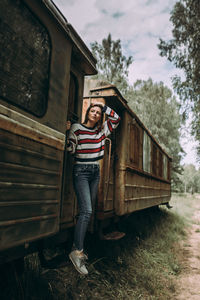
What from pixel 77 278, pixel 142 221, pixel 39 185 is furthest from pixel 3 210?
pixel 142 221

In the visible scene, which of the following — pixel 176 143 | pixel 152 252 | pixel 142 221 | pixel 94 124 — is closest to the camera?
pixel 94 124

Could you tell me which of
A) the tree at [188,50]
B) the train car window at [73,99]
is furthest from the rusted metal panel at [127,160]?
the tree at [188,50]

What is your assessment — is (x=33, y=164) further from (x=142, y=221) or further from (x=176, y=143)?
(x=176, y=143)

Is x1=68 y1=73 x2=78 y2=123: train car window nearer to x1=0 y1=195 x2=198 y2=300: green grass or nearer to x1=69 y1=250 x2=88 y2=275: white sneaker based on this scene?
x1=69 y1=250 x2=88 y2=275: white sneaker

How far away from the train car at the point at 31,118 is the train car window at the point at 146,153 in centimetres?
376

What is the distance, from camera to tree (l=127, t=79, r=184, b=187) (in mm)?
22875

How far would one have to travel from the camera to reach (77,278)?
3.23m

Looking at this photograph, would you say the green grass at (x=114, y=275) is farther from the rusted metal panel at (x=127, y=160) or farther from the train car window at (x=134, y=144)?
the train car window at (x=134, y=144)

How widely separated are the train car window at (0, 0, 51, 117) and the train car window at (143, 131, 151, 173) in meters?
4.13

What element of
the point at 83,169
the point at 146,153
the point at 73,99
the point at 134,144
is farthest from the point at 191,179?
the point at 83,169

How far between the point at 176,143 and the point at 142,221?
18.0 m

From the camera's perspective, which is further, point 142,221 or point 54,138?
point 142,221

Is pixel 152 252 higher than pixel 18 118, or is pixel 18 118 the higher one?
pixel 18 118

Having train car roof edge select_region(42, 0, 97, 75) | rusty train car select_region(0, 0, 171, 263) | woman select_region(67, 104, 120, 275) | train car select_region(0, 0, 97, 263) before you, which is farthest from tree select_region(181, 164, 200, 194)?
train car select_region(0, 0, 97, 263)
